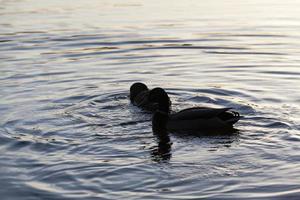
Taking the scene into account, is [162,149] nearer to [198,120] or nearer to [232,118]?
[198,120]

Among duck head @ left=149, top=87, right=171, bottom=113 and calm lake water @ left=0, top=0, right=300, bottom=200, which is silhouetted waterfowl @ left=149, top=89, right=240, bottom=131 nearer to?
calm lake water @ left=0, top=0, right=300, bottom=200

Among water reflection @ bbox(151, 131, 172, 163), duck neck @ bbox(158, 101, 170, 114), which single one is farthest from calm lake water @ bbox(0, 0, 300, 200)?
duck neck @ bbox(158, 101, 170, 114)

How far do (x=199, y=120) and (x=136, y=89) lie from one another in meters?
2.82

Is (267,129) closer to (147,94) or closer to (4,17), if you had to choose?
(147,94)

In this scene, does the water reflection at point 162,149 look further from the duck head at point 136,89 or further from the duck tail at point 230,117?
the duck head at point 136,89

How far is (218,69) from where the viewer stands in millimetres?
16062

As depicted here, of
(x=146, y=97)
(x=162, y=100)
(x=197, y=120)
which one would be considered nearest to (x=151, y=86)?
(x=146, y=97)

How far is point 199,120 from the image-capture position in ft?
37.9

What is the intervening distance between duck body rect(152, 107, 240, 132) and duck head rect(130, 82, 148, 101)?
2.14m

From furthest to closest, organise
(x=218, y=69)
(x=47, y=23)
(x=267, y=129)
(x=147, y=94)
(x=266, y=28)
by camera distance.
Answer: (x=47, y=23) → (x=266, y=28) → (x=218, y=69) → (x=147, y=94) → (x=267, y=129)

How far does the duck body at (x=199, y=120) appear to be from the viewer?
37.6ft

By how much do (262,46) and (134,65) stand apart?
11.9ft

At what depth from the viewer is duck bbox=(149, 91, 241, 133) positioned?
11469 millimetres


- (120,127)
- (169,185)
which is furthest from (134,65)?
(169,185)
